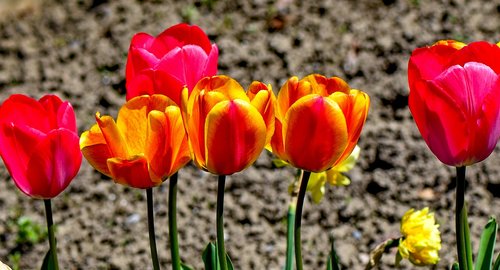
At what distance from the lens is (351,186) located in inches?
127

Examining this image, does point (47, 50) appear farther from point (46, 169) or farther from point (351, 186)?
point (46, 169)

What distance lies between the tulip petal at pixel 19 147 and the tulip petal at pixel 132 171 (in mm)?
165

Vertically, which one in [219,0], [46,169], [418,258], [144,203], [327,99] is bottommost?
[144,203]

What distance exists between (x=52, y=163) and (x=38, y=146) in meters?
0.04

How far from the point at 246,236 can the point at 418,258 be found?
1282mm

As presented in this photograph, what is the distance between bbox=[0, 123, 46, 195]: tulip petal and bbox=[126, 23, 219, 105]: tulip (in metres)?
0.18

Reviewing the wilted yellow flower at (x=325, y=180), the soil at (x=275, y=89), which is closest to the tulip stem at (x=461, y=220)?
the wilted yellow flower at (x=325, y=180)

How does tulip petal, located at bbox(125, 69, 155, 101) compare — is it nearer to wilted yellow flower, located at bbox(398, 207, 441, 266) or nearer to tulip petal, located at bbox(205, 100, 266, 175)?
tulip petal, located at bbox(205, 100, 266, 175)

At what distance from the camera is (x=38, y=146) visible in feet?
5.10

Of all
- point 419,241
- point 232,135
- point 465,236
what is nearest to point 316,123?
point 232,135

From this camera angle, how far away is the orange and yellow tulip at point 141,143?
1.47 meters

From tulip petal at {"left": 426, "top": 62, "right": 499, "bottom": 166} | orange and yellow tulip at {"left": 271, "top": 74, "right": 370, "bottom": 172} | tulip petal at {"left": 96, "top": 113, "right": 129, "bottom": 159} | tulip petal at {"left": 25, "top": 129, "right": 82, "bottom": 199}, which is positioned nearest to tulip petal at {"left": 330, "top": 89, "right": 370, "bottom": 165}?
orange and yellow tulip at {"left": 271, "top": 74, "right": 370, "bottom": 172}

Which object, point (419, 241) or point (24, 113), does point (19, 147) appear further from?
point (419, 241)

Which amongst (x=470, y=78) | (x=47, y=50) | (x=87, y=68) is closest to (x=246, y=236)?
(x=87, y=68)
